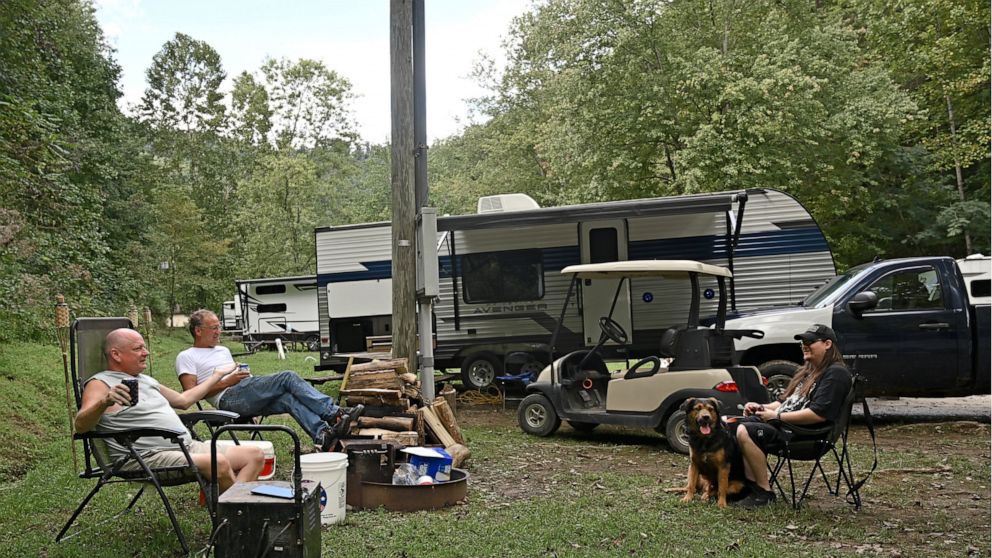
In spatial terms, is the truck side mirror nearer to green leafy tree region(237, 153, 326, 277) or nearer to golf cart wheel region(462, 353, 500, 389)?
golf cart wheel region(462, 353, 500, 389)

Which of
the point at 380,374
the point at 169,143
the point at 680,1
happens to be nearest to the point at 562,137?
the point at 680,1

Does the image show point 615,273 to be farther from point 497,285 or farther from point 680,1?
point 680,1

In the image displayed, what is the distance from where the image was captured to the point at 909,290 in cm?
869

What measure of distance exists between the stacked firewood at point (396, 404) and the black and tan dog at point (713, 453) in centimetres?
204

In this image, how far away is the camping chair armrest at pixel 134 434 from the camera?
165 inches

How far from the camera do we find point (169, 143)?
42.4m

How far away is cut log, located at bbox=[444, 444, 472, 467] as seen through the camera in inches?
264

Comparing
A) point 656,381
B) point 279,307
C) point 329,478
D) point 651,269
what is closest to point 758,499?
point 656,381

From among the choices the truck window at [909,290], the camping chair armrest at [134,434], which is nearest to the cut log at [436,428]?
the camping chair armrest at [134,434]

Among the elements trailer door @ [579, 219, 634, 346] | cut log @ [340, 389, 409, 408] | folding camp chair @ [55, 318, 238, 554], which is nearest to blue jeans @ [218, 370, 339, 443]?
cut log @ [340, 389, 409, 408]

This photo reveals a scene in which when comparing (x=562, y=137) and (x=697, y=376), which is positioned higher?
(x=562, y=137)

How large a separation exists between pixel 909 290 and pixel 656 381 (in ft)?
10.1

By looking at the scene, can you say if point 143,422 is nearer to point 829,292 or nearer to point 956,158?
point 829,292

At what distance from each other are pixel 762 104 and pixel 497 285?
8621 mm
